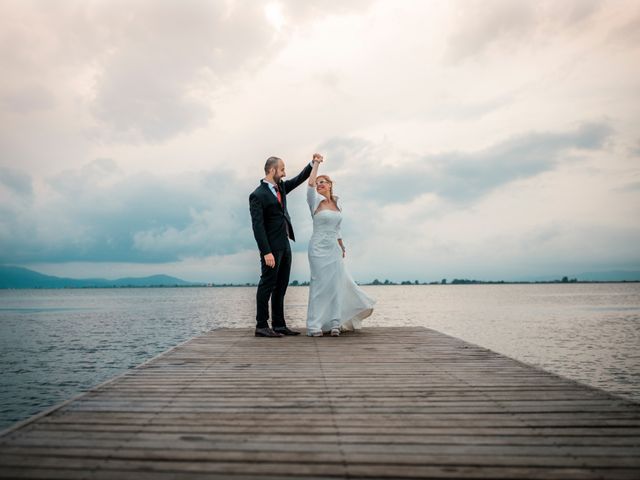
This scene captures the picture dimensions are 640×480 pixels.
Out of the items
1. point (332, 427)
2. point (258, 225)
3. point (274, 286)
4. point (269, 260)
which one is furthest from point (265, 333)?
point (332, 427)

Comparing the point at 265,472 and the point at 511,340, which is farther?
the point at 511,340

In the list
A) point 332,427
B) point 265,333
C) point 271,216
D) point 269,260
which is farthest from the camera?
point 265,333

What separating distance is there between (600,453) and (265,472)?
1802 millimetres

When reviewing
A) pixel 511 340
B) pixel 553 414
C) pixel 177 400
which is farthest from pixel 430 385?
pixel 511 340

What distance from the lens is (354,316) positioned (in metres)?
8.25

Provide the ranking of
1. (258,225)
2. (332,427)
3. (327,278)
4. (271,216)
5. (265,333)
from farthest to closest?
(327,278)
(265,333)
(271,216)
(258,225)
(332,427)

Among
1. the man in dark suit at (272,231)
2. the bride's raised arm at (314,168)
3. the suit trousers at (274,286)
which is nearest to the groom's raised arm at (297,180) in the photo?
the man in dark suit at (272,231)

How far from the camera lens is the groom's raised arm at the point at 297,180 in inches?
306

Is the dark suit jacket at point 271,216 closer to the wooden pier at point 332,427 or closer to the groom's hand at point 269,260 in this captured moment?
the groom's hand at point 269,260

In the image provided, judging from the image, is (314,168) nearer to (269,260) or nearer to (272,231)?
(272,231)

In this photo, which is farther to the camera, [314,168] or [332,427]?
[314,168]

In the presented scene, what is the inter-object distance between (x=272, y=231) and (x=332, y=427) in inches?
192

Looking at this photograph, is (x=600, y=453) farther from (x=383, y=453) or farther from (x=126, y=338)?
(x=126, y=338)

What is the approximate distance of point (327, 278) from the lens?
25.7 feet
